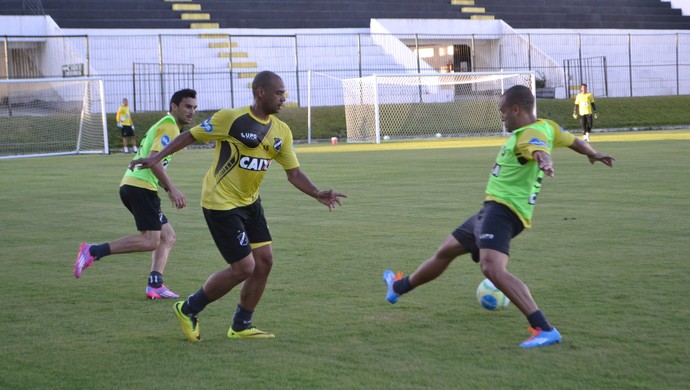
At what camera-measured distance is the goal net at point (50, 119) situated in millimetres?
31766

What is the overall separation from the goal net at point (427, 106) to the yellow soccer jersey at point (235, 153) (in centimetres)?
3021

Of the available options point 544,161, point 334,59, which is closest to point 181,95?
point 544,161

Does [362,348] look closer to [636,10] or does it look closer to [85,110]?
[85,110]

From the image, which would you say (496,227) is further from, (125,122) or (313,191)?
(125,122)

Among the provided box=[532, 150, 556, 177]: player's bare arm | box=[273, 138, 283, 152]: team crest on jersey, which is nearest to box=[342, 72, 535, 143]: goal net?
box=[273, 138, 283, 152]: team crest on jersey

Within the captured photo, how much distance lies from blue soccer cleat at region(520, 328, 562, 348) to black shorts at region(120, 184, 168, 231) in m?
3.67

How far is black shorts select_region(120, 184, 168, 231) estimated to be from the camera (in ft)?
26.1

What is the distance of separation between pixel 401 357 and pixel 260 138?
1642mm

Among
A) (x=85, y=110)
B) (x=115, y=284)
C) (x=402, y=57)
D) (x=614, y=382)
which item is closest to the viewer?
(x=614, y=382)

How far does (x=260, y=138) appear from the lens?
19.7 ft

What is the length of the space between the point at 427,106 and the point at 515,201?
110 ft

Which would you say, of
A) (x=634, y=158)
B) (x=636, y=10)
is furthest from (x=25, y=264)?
(x=636, y=10)

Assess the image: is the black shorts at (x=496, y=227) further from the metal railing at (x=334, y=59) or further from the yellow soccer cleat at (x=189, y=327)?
the metal railing at (x=334, y=59)

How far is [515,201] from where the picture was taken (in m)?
5.92
